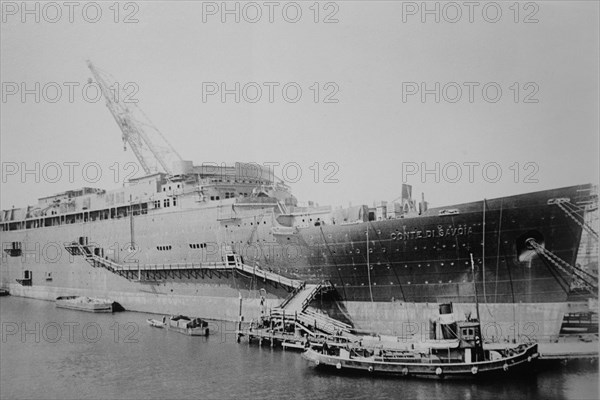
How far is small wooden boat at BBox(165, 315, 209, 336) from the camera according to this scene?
21.5 meters

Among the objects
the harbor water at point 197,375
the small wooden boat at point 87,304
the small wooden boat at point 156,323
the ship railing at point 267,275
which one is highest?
the ship railing at point 267,275

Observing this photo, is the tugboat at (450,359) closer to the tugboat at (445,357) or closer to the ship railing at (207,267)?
the tugboat at (445,357)

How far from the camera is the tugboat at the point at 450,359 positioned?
49.3ft

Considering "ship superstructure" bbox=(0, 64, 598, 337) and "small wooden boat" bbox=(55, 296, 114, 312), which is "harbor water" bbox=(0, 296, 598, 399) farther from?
"small wooden boat" bbox=(55, 296, 114, 312)

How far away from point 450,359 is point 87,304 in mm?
19807

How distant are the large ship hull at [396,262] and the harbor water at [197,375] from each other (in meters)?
2.22

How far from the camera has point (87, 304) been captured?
1129 inches

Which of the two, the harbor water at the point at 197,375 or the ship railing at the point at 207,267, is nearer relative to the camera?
the harbor water at the point at 197,375

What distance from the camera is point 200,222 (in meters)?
24.5

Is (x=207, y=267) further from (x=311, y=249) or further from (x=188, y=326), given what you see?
(x=311, y=249)

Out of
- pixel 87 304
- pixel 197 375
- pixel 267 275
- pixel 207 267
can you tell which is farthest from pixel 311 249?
pixel 87 304

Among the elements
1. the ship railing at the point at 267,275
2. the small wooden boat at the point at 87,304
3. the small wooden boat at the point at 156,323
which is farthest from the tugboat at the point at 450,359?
the small wooden boat at the point at 87,304

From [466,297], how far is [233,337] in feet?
28.0

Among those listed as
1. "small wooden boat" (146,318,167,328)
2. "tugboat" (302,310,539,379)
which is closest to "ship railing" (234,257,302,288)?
"small wooden boat" (146,318,167,328)
